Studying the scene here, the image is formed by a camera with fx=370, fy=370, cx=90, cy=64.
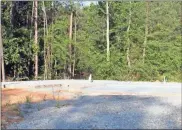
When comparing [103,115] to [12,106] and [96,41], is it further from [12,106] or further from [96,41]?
[96,41]

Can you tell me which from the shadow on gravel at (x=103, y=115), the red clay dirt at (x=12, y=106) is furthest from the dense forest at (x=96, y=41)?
the shadow on gravel at (x=103, y=115)

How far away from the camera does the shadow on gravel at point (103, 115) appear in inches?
259

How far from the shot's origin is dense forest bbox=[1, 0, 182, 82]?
24.9 meters

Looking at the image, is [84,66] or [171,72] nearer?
[171,72]

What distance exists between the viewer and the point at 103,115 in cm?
746

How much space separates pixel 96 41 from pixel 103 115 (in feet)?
67.4

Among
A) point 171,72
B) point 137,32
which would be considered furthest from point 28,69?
point 171,72

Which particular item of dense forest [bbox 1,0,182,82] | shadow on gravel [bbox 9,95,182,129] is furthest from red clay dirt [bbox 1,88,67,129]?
dense forest [bbox 1,0,182,82]

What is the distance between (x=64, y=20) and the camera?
29.5 metres

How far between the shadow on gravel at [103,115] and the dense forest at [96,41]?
1530 centimetres

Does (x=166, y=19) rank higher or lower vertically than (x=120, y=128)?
higher

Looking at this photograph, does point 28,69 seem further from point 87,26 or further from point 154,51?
point 154,51

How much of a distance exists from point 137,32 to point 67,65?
5.91 metres

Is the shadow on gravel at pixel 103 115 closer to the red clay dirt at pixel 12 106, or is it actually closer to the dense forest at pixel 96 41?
the red clay dirt at pixel 12 106
